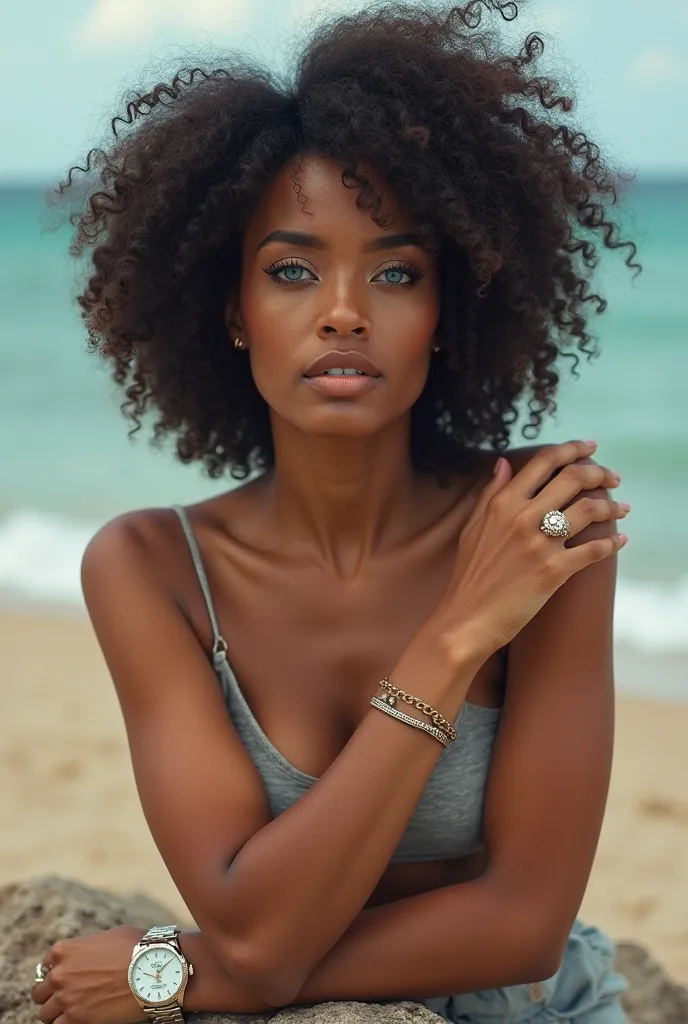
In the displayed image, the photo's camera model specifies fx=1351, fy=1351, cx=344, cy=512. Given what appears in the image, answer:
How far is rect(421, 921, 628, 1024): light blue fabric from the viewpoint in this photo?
9.94 ft

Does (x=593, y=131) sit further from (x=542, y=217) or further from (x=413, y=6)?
(x=413, y=6)

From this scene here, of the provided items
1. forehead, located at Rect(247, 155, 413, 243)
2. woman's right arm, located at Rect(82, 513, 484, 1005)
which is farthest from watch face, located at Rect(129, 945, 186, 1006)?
forehead, located at Rect(247, 155, 413, 243)

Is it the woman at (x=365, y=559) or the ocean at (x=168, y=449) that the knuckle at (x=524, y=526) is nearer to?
the woman at (x=365, y=559)

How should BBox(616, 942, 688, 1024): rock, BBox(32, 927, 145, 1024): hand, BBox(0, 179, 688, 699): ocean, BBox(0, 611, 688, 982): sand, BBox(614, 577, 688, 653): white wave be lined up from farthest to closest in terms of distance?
1. BBox(0, 179, 688, 699): ocean
2. BBox(614, 577, 688, 653): white wave
3. BBox(0, 611, 688, 982): sand
4. BBox(616, 942, 688, 1024): rock
5. BBox(32, 927, 145, 1024): hand

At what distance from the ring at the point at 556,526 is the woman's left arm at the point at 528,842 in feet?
0.33

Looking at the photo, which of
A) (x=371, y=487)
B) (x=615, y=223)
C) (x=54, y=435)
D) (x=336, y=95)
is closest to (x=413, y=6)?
(x=336, y=95)

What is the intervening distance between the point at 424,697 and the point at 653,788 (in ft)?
13.1

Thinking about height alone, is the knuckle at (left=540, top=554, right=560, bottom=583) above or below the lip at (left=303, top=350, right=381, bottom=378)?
below

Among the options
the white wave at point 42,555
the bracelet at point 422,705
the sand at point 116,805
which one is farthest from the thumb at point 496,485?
the white wave at point 42,555

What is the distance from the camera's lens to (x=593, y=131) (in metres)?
3.21

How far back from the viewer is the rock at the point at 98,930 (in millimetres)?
2670

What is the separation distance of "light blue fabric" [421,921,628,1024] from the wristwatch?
535mm

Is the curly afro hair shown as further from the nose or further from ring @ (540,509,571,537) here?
ring @ (540,509,571,537)

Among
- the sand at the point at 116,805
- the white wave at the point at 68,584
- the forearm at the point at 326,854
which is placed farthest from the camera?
the white wave at the point at 68,584
